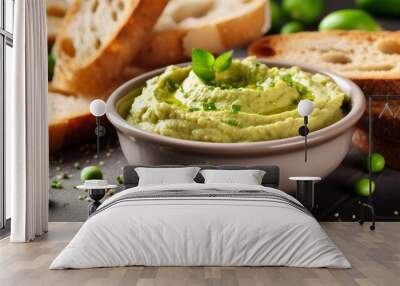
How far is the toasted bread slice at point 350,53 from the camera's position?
4.68 metres

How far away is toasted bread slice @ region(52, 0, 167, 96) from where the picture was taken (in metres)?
4.84

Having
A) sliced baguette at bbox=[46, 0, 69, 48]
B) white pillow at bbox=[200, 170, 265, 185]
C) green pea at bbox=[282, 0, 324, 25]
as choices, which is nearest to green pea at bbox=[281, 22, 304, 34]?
green pea at bbox=[282, 0, 324, 25]

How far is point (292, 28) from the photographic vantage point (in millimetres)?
5008

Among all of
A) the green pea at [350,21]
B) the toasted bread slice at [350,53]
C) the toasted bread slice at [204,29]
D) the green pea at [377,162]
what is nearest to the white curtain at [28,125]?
the toasted bread slice at [204,29]

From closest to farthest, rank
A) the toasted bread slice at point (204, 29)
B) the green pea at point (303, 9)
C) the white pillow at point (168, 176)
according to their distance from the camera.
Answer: the white pillow at point (168, 176) → the toasted bread slice at point (204, 29) → the green pea at point (303, 9)

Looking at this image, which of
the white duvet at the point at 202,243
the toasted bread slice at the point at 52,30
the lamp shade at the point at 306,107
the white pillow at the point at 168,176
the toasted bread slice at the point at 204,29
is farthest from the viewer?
the toasted bread slice at the point at 52,30

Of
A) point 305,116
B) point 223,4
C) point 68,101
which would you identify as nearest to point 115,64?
point 68,101

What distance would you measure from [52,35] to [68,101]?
632 millimetres

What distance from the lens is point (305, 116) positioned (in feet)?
14.0

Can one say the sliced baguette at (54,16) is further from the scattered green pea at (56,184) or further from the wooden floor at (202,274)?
the wooden floor at (202,274)

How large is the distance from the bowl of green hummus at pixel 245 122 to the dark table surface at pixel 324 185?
0.25 m

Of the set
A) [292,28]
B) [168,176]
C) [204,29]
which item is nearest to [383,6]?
[292,28]

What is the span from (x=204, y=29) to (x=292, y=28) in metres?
0.77

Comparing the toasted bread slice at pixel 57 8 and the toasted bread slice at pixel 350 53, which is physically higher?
the toasted bread slice at pixel 57 8
